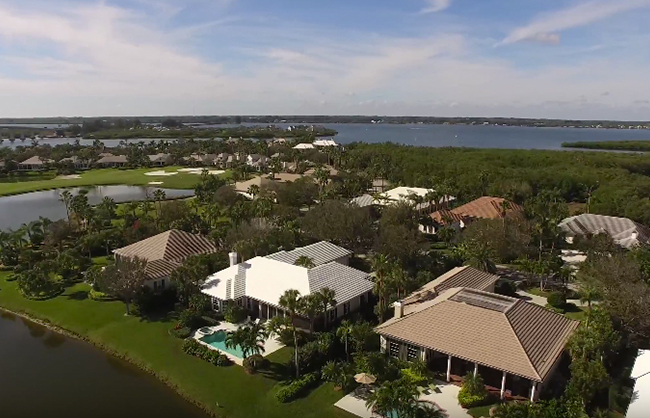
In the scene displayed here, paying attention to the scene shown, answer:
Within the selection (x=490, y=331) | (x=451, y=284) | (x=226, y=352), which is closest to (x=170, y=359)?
(x=226, y=352)

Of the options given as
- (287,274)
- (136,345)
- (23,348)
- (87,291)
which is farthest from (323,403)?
(87,291)

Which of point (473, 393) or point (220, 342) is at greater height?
point (473, 393)

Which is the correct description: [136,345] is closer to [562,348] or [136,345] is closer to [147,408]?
[147,408]

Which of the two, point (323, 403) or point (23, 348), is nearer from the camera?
point (323, 403)

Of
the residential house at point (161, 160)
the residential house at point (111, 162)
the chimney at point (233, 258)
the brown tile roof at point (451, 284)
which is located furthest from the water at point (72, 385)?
the residential house at point (111, 162)

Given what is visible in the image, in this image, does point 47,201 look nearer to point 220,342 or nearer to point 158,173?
point 158,173

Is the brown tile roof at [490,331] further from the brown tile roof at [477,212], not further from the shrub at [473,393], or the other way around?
the brown tile roof at [477,212]
